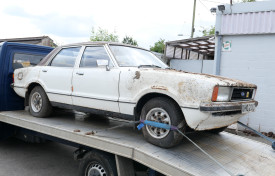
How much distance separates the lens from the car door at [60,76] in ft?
14.0

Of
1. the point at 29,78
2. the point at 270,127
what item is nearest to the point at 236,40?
the point at 270,127

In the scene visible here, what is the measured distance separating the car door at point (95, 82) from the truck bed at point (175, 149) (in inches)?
16.5

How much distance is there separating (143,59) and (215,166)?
2.05m

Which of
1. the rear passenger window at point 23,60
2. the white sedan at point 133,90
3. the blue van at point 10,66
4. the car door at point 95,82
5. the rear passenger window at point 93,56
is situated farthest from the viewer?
the rear passenger window at point 23,60

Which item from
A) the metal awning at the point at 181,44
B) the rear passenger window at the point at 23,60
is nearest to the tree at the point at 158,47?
the metal awning at the point at 181,44

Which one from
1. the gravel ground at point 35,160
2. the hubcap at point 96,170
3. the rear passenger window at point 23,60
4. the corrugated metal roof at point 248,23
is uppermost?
the corrugated metal roof at point 248,23

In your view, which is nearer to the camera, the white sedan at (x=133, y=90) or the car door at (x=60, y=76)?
the white sedan at (x=133, y=90)

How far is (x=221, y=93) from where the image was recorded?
2.91m

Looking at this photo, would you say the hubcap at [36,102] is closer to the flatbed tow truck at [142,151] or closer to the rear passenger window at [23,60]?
the flatbed tow truck at [142,151]

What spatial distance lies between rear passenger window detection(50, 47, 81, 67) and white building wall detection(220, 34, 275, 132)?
5.87 meters

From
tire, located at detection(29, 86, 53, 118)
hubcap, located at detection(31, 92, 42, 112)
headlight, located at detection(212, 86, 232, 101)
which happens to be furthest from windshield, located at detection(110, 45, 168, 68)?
hubcap, located at detection(31, 92, 42, 112)

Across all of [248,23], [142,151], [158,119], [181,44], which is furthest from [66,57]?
[181,44]

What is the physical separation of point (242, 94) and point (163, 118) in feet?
3.67

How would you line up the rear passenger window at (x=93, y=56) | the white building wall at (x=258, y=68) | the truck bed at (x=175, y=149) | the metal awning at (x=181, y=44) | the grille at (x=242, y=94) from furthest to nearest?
1. the metal awning at (x=181, y=44)
2. the white building wall at (x=258, y=68)
3. the rear passenger window at (x=93, y=56)
4. the grille at (x=242, y=94)
5. the truck bed at (x=175, y=149)
